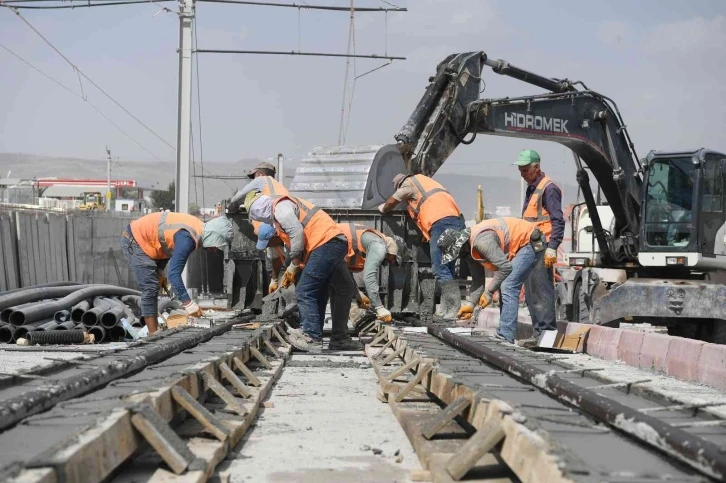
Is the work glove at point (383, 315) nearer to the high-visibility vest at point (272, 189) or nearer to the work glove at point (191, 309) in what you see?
the high-visibility vest at point (272, 189)

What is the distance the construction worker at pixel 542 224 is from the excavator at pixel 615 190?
2070 millimetres

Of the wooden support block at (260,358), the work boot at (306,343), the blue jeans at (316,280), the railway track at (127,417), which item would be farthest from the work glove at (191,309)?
the railway track at (127,417)

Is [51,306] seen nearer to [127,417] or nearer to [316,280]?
[316,280]

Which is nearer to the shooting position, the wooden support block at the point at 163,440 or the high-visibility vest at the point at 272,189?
the wooden support block at the point at 163,440

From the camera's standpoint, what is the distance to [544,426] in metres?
4.24

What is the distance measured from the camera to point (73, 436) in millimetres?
3787

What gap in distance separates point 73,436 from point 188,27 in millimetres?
16930

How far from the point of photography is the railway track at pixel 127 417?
3686 millimetres

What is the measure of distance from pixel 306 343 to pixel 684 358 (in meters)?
3.61

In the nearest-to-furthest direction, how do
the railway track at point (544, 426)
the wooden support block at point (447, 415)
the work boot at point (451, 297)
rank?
the railway track at point (544, 426)
the wooden support block at point (447, 415)
the work boot at point (451, 297)

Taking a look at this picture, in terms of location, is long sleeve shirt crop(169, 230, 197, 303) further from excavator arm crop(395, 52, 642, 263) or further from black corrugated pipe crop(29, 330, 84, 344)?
excavator arm crop(395, 52, 642, 263)

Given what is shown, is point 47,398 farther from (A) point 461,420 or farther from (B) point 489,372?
(B) point 489,372

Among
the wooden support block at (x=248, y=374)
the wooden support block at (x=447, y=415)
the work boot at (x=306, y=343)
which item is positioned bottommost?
the work boot at (x=306, y=343)

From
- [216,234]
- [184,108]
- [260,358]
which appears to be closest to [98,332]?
[216,234]
